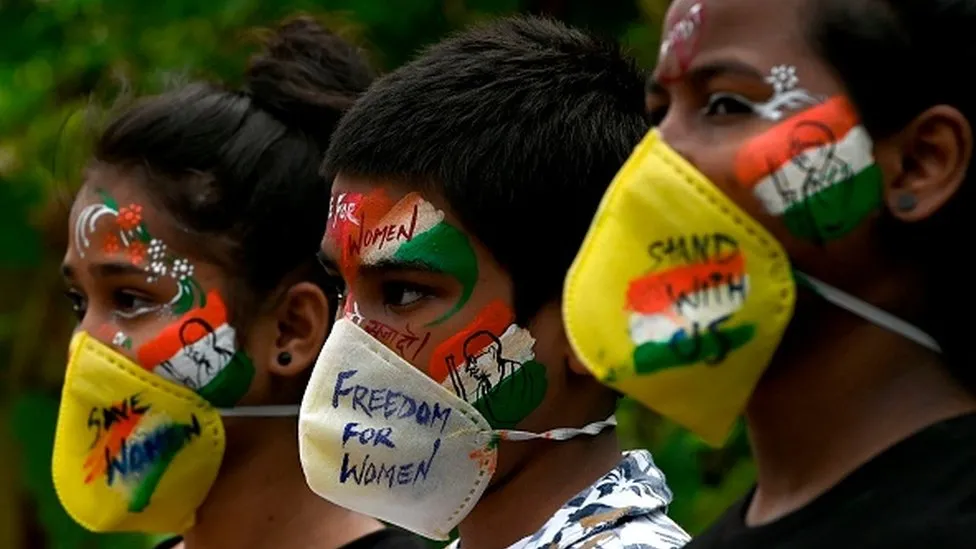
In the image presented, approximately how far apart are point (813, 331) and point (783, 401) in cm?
12

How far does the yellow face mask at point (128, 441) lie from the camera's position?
13.1 ft

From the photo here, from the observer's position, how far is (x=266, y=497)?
4.08m

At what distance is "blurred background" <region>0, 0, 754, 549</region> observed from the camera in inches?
210

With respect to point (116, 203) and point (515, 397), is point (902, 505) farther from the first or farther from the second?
point (116, 203)

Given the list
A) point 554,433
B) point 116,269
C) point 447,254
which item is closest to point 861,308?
point 554,433

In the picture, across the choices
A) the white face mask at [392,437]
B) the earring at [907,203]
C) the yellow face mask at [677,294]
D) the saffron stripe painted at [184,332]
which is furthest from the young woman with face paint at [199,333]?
the earring at [907,203]

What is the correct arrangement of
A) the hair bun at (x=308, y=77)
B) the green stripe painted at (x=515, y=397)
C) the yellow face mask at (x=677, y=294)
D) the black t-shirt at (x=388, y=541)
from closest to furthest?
the yellow face mask at (x=677, y=294) → the green stripe painted at (x=515, y=397) → the black t-shirt at (x=388, y=541) → the hair bun at (x=308, y=77)

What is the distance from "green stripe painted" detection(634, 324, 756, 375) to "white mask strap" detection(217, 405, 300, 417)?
5.78 feet

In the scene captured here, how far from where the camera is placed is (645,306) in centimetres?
247

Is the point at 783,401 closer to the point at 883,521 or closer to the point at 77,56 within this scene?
the point at 883,521

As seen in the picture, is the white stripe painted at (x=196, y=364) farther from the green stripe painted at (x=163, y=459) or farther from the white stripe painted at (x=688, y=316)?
the white stripe painted at (x=688, y=316)

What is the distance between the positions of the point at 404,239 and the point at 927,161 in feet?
3.75

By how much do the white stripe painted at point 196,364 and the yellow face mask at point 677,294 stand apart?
65.8 inches

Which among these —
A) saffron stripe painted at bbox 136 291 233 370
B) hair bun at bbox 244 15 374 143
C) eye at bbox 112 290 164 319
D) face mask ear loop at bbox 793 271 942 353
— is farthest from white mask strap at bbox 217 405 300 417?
face mask ear loop at bbox 793 271 942 353
